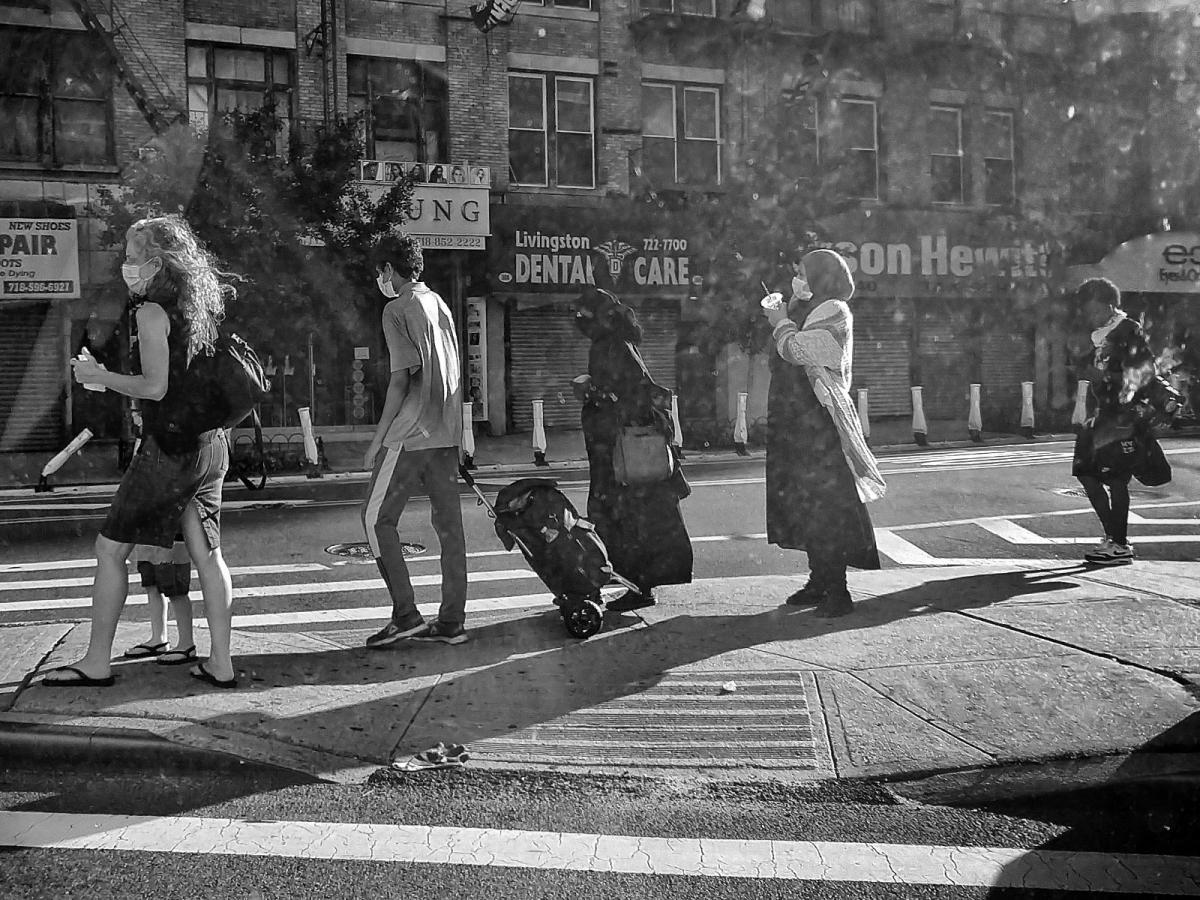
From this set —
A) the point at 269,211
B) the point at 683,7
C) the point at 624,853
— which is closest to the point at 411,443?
the point at 624,853

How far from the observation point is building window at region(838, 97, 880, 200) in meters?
25.7

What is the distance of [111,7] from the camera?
64.2 feet

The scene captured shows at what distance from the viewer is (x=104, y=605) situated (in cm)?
473

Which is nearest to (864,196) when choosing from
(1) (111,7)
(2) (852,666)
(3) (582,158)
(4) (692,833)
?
(3) (582,158)

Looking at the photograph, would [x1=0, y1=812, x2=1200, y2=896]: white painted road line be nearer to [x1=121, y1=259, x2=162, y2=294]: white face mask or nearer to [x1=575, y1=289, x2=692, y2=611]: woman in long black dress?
[x1=121, y1=259, x2=162, y2=294]: white face mask

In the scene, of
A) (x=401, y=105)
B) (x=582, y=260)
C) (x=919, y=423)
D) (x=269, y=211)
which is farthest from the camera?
(x=582, y=260)

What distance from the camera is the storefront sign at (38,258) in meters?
19.1

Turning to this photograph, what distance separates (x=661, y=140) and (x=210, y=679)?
20632 millimetres

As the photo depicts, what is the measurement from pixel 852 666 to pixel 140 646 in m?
3.30

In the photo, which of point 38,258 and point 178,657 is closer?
point 178,657

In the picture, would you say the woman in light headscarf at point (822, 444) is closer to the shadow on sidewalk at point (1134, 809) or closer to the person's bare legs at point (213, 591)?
the shadow on sidewalk at point (1134, 809)

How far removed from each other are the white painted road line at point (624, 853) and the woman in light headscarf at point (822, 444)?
9.52ft

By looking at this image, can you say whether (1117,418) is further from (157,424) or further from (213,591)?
(157,424)

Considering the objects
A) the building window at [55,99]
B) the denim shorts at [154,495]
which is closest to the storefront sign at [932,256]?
the building window at [55,99]
